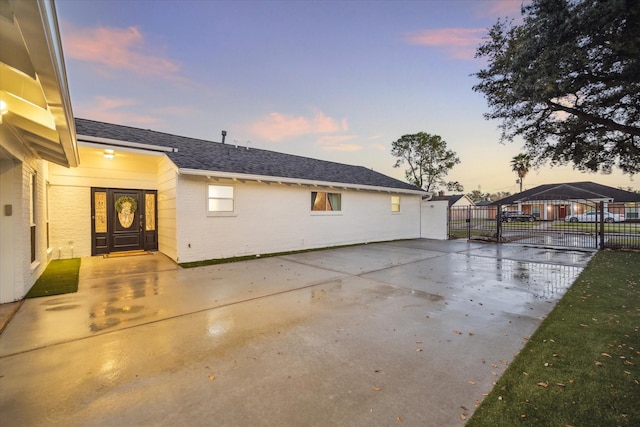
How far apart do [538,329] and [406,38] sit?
1055 cm

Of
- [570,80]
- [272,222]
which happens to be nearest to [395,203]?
[272,222]

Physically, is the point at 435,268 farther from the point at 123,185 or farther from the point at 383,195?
the point at 123,185

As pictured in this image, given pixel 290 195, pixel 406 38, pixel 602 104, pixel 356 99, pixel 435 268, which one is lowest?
pixel 435 268

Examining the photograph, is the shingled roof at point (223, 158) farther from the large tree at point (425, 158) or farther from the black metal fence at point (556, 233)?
the large tree at point (425, 158)

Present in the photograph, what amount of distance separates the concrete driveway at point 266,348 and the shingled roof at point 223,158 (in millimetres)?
3983

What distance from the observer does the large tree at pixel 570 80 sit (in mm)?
6379

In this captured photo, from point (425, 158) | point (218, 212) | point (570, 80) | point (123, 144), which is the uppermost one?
point (425, 158)

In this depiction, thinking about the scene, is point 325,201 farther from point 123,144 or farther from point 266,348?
point 266,348

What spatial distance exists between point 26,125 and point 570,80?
39.0 ft

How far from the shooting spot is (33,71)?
96.6 inches

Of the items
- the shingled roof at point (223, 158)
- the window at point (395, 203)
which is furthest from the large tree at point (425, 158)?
the shingled roof at point (223, 158)

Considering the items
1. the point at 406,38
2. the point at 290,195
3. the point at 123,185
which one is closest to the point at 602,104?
the point at 406,38

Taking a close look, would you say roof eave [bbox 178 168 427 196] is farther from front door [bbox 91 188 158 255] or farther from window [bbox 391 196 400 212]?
front door [bbox 91 188 158 255]

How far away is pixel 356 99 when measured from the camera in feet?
45.2
